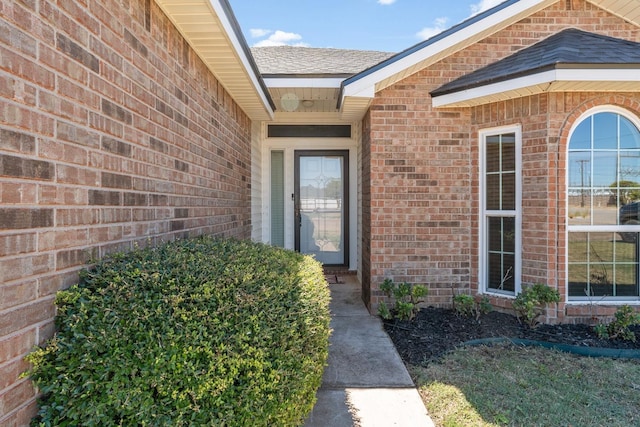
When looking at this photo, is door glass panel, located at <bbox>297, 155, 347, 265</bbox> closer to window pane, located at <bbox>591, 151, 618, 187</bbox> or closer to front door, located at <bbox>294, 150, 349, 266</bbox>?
front door, located at <bbox>294, 150, 349, 266</bbox>

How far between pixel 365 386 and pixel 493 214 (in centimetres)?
310

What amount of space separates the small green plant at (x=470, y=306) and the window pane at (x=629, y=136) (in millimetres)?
2563

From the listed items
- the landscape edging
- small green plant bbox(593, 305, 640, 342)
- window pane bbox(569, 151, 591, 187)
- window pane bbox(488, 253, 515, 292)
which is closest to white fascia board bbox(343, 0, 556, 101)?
window pane bbox(569, 151, 591, 187)

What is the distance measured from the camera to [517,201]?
486 cm

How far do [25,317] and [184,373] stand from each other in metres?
0.68

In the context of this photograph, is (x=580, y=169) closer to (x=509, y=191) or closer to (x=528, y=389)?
(x=509, y=191)

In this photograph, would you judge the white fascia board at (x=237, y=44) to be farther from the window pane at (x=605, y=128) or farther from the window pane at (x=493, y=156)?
the window pane at (x=605, y=128)

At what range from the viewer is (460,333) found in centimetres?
448

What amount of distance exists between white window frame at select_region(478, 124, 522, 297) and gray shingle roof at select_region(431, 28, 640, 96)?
72 cm

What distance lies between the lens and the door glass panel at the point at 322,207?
8.09 m

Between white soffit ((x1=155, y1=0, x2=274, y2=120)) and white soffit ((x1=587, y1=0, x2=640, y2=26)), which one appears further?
white soffit ((x1=587, y1=0, x2=640, y2=26))

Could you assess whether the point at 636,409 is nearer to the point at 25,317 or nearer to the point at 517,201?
the point at 517,201

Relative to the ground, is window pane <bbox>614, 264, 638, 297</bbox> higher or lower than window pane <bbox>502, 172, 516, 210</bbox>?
lower

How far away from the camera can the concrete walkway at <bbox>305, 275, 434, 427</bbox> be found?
2.80m
